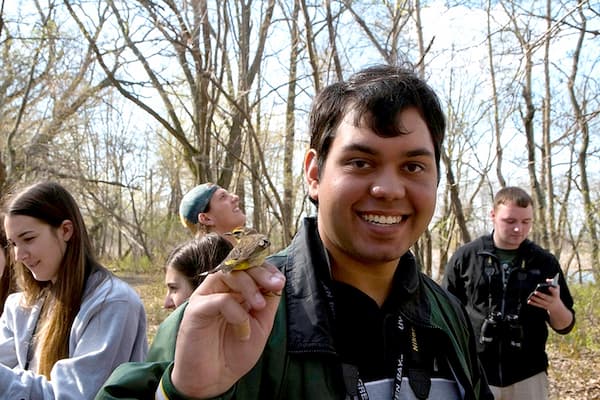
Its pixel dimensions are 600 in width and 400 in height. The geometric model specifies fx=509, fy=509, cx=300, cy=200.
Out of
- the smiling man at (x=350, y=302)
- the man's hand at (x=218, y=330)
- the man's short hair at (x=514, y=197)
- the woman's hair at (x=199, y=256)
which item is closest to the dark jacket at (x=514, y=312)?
the man's short hair at (x=514, y=197)

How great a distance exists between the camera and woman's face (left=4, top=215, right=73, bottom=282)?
238cm

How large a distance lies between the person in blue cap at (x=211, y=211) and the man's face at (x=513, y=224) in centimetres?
197

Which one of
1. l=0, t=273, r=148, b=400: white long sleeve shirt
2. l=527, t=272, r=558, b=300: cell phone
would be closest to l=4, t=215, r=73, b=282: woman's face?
l=0, t=273, r=148, b=400: white long sleeve shirt

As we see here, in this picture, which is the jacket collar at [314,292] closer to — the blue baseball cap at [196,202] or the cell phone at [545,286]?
the blue baseball cap at [196,202]

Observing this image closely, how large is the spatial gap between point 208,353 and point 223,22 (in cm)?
736

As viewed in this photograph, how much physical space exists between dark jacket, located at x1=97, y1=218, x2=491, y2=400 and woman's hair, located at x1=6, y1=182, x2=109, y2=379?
1.22 m

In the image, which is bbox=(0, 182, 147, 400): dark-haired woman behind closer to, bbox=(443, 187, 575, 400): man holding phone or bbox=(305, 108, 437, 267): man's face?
bbox=(305, 108, 437, 267): man's face

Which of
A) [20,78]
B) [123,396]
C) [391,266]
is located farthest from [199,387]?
[20,78]

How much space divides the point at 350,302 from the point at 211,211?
2288 mm

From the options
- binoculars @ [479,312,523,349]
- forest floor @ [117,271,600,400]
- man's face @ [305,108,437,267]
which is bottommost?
forest floor @ [117,271,600,400]

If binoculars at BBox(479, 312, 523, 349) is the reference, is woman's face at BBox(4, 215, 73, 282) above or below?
above

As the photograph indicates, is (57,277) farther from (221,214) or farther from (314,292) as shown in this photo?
(314,292)

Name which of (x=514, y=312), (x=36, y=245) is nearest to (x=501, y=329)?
(x=514, y=312)

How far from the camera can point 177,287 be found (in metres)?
2.83
